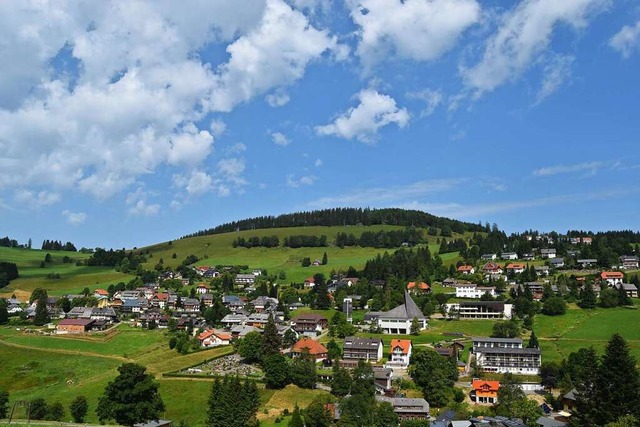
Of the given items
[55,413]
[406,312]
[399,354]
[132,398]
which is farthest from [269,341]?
[132,398]

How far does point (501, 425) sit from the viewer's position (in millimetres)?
49156

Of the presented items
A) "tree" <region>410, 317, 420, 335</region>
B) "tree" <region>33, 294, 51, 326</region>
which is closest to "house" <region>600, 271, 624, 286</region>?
"tree" <region>410, 317, 420, 335</region>

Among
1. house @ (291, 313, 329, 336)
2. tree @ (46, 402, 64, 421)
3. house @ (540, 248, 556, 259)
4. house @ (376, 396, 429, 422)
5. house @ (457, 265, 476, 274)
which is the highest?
house @ (540, 248, 556, 259)

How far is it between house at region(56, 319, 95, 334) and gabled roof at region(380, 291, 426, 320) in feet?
171

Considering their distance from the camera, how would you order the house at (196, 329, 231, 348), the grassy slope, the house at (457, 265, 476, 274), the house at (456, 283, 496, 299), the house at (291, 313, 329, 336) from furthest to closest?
the grassy slope < the house at (457, 265, 476, 274) < the house at (456, 283, 496, 299) < the house at (291, 313, 329, 336) < the house at (196, 329, 231, 348)

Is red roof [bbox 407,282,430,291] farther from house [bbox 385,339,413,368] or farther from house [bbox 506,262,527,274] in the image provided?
house [bbox 385,339,413,368]

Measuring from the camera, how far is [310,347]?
260 feet

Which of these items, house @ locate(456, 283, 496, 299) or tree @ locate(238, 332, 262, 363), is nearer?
tree @ locate(238, 332, 262, 363)

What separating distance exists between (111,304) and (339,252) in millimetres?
85154

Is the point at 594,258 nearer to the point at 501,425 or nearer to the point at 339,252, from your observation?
the point at 339,252

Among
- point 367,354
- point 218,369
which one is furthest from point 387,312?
point 218,369

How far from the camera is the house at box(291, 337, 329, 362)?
77.9 metres

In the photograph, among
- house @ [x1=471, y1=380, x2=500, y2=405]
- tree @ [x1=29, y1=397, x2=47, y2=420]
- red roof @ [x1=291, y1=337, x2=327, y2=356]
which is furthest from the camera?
red roof @ [x1=291, y1=337, x2=327, y2=356]

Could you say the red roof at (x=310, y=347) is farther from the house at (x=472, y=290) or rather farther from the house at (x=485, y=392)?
the house at (x=472, y=290)
